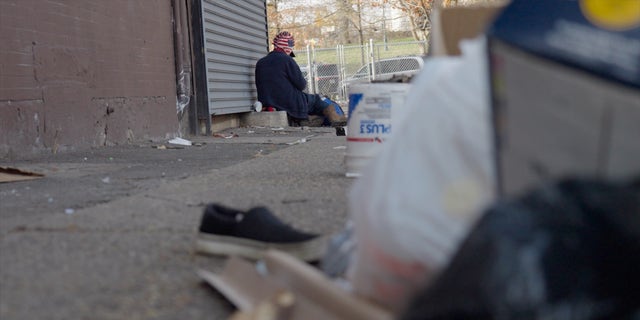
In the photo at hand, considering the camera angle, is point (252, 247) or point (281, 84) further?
point (281, 84)

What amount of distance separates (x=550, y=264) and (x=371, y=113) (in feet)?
9.93

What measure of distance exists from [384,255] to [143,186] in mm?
3276

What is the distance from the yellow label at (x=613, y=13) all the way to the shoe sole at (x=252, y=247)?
1050 millimetres

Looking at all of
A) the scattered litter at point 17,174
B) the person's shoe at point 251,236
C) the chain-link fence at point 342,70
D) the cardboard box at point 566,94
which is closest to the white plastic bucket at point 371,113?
Answer: the person's shoe at point 251,236

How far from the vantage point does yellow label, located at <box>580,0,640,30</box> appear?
1.43m

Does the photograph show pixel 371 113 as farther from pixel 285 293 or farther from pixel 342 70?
pixel 342 70

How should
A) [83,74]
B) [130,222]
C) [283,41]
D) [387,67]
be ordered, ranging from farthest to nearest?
1. [387,67]
2. [283,41]
3. [83,74]
4. [130,222]

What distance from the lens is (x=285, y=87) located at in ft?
42.8

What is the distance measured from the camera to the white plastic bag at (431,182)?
1.48m

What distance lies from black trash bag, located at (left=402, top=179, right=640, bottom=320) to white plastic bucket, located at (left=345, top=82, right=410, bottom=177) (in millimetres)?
2840

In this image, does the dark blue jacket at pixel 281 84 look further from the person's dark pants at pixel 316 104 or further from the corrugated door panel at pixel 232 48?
the corrugated door panel at pixel 232 48

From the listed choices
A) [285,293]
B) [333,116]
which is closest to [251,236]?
[285,293]

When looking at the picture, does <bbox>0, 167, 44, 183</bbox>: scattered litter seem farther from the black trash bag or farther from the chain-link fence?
the chain-link fence

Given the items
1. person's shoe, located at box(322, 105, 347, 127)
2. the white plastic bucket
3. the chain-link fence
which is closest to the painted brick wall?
the white plastic bucket
